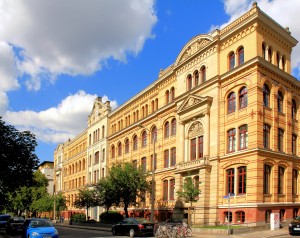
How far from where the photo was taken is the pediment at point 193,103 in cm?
3903

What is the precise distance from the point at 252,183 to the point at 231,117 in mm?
6507

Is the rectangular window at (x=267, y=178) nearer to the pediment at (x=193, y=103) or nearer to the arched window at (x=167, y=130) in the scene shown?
the pediment at (x=193, y=103)

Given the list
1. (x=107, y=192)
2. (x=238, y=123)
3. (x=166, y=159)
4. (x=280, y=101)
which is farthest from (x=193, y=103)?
(x=107, y=192)

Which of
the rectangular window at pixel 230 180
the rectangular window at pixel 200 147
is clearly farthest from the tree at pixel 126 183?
the rectangular window at pixel 230 180

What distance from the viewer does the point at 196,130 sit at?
41.0m

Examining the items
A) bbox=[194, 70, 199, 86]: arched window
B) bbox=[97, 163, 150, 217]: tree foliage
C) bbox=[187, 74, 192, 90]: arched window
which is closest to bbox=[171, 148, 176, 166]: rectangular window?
bbox=[97, 163, 150, 217]: tree foliage

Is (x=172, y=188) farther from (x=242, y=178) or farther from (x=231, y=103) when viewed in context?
(x=231, y=103)

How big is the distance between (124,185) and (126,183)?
0.32 m

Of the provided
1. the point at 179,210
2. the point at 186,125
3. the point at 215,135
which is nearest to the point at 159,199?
the point at 179,210

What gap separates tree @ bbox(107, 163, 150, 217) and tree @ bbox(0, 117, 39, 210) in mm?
9462

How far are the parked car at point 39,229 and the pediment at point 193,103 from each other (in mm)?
19790

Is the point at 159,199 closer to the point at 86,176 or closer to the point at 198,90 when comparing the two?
the point at 198,90

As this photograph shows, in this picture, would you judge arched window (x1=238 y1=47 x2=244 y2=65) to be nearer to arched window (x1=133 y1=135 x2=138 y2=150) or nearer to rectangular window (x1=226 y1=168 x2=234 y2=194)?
rectangular window (x1=226 y1=168 x2=234 y2=194)

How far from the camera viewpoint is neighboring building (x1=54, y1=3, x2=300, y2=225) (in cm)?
3384
